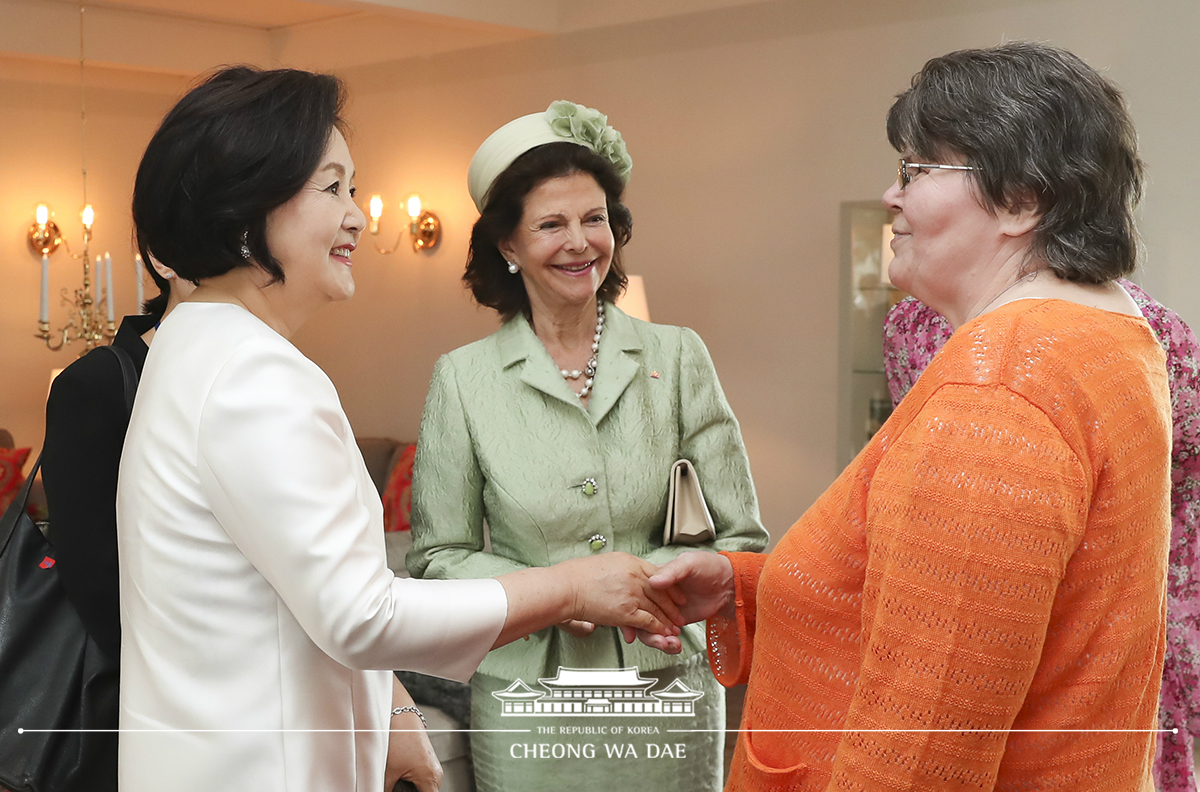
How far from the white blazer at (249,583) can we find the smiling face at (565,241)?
908 mm

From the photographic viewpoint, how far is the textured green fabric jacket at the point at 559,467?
1.88 m

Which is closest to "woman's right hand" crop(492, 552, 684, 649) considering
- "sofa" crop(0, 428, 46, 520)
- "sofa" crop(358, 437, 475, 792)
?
"sofa" crop(358, 437, 475, 792)

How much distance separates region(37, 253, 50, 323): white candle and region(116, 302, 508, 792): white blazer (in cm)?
393

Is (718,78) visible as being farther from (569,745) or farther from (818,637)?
(818,637)

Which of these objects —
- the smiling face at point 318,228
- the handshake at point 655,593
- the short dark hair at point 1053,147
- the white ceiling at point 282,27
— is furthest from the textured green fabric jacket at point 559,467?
the white ceiling at point 282,27

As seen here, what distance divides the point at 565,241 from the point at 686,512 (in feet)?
1.85

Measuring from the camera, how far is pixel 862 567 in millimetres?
1103

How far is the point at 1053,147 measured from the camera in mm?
1056

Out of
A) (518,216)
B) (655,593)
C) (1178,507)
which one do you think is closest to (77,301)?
(518,216)

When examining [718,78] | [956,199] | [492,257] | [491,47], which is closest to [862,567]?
[956,199]

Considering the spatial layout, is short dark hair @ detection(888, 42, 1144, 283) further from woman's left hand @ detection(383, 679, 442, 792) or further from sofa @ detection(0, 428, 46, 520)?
sofa @ detection(0, 428, 46, 520)

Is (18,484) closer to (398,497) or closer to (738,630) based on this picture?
(398,497)

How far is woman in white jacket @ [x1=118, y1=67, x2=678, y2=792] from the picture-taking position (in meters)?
1.06

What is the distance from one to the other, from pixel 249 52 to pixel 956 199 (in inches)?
203
